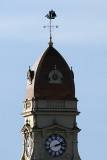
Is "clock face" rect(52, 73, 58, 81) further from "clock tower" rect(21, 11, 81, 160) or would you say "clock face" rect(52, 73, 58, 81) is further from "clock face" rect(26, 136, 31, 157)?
"clock face" rect(26, 136, 31, 157)

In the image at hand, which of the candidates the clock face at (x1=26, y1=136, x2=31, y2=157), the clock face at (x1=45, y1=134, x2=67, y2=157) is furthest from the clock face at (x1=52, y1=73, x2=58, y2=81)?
the clock face at (x1=26, y1=136, x2=31, y2=157)

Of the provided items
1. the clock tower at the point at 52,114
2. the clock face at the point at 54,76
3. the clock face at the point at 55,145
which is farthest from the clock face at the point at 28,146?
the clock face at the point at 54,76

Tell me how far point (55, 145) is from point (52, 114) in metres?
3.34

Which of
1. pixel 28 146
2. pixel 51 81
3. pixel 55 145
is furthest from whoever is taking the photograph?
pixel 28 146

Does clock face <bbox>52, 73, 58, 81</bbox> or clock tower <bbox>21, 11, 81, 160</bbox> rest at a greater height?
clock face <bbox>52, 73, 58, 81</bbox>

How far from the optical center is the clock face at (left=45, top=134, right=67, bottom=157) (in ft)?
451

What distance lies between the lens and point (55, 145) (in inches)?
5428

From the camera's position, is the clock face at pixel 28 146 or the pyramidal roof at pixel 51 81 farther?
the clock face at pixel 28 146

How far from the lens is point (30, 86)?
456 feet

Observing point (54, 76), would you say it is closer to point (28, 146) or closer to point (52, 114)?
point (52, 114)

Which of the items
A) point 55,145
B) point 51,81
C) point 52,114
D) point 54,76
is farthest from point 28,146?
point 54,76

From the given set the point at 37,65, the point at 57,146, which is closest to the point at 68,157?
the point at 57,146

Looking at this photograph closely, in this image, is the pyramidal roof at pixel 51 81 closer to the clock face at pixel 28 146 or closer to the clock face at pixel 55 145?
the clock face at pixel 55 145

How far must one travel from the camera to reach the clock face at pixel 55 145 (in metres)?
137
